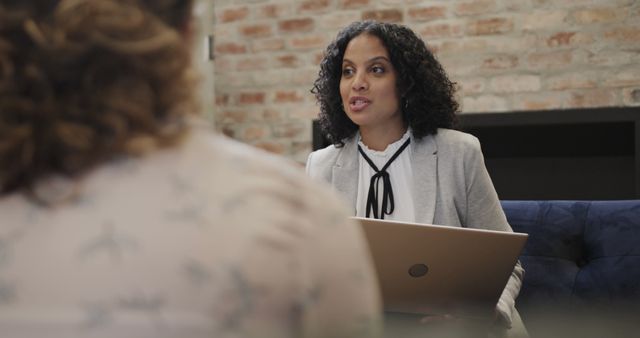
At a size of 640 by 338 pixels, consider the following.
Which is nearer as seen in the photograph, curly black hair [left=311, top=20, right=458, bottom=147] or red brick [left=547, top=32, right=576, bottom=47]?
curly black hair [left=311, top=20, right=458, bottom=147]

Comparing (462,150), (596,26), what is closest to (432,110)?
(462,150)

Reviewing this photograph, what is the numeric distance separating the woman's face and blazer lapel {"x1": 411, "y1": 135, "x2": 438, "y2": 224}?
0.42 feet

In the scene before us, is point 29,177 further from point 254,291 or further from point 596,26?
point 596,26

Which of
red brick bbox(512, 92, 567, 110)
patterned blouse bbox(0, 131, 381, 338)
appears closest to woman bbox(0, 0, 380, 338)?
patterned blouse bbox(0, 131, 381, 338)

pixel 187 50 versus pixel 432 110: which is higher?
pixel 187 50

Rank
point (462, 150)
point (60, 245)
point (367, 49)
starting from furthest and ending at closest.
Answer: point (367, 49) → point (462, 150) → point (60, 245)

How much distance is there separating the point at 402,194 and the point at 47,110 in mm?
1422

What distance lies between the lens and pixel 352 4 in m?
2.76

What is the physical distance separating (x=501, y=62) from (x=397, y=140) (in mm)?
839

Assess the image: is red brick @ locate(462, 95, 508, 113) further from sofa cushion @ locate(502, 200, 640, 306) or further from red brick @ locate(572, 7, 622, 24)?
sofa cushion @ locate(502, 200, 640, 306)

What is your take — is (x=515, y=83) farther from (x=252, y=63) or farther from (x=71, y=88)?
(x=71, y=88)

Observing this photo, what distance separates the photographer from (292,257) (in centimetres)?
49

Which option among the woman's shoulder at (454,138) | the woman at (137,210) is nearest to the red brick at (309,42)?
the woman's shoulder at (454,138)

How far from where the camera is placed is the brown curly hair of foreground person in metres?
0.50
